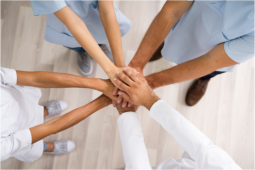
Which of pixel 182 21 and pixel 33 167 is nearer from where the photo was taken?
pixel 182 21

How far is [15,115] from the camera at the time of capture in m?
0.91

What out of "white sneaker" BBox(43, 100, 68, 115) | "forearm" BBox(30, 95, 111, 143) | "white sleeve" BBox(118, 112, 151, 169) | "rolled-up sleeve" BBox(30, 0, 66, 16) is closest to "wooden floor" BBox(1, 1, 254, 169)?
"white sneaker" BBox(43, 100, 68, 115)

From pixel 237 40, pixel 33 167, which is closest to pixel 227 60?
pixel 237 40

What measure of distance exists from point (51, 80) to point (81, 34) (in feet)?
0.97

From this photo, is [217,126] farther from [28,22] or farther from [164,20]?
[28,22]

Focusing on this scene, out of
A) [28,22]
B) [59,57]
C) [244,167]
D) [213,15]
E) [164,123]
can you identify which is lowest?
[244,167]

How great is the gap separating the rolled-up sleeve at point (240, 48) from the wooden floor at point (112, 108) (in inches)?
30.3

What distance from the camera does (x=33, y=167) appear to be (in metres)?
1.39

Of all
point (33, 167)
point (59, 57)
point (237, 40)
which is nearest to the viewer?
point (237, 40)

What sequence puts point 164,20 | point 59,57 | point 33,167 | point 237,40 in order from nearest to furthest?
point 237,40, point 164,20, point 33,167, point 59,57

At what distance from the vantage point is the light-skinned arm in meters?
0.81

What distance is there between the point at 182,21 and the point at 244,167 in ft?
4.38

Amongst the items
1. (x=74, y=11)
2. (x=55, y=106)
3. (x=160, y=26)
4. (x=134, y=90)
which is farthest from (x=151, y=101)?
(x=55, y=106)

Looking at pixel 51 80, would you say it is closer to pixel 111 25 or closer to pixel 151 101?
pixel 111 25
